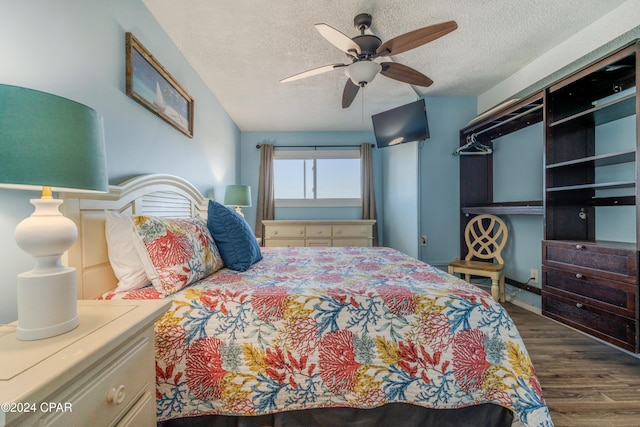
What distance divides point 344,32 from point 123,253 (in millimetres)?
2153

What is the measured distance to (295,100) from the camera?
322cm

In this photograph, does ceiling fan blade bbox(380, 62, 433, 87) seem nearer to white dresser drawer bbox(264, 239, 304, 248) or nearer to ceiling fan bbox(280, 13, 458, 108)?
ceiling fan bbox(280, 13, 458, 108)

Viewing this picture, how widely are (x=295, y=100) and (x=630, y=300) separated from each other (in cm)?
338

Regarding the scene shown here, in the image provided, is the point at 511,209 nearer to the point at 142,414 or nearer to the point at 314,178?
the point at 314,178

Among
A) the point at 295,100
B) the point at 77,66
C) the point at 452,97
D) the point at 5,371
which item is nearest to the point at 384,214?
the point at 452,97

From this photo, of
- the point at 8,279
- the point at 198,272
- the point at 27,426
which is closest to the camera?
the point at 27,426

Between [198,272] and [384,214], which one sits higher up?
[384,214]

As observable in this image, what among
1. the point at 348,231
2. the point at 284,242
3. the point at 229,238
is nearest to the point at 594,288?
the point at 229,238

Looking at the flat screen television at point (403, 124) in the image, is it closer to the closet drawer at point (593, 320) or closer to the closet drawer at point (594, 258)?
the closet drawer at point (594, 258)

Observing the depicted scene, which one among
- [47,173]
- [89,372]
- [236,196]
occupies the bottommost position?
[89,372]

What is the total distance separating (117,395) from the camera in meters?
0.68

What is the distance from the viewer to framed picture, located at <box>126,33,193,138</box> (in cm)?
151

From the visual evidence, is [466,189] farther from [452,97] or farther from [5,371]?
[5,371]

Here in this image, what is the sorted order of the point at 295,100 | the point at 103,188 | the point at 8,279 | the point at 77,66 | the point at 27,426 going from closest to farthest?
the point at 27,426 → the point at 103,188 → the point at 8,279 → the point at 77,66 → the point at 295,100
